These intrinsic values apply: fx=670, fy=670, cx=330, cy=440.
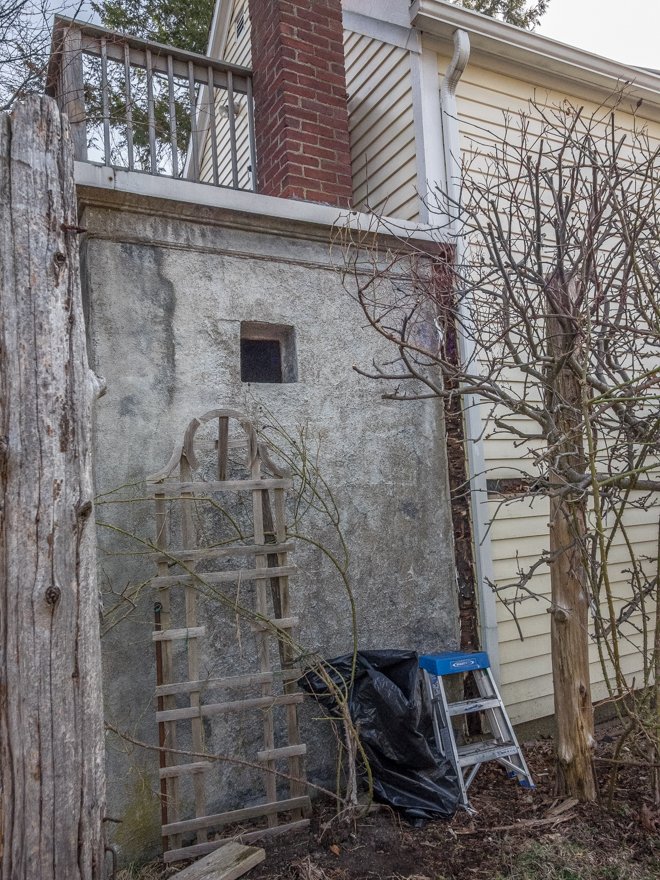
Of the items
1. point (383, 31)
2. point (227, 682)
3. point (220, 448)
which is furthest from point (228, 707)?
point (383, 31)

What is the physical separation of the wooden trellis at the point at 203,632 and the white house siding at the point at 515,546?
5.78 ft

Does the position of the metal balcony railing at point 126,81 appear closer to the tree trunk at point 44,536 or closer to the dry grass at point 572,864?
the tree trunk at point 44,536

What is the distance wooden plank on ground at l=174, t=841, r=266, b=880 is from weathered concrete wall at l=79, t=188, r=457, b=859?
1.78 ft

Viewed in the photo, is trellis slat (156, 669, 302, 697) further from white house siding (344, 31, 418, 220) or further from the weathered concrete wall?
white house siding (344, 31, 418, 220)

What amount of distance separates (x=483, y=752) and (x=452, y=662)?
0.58 m

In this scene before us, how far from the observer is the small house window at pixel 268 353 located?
4410 millimetres

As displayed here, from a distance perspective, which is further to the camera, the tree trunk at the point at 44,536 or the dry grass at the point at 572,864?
the dry grass at the point at 572,864

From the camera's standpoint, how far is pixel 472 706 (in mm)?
4242

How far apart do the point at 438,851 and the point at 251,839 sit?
3.17 ft

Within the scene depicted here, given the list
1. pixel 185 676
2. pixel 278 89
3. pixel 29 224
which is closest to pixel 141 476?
pixel 185 676

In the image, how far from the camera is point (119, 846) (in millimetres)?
3516

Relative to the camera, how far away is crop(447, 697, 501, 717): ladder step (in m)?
4.18

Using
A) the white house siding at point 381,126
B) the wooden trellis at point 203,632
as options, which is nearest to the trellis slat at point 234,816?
the wooden trellis at point 203,632

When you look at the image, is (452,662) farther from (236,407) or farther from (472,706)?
(236,407)
